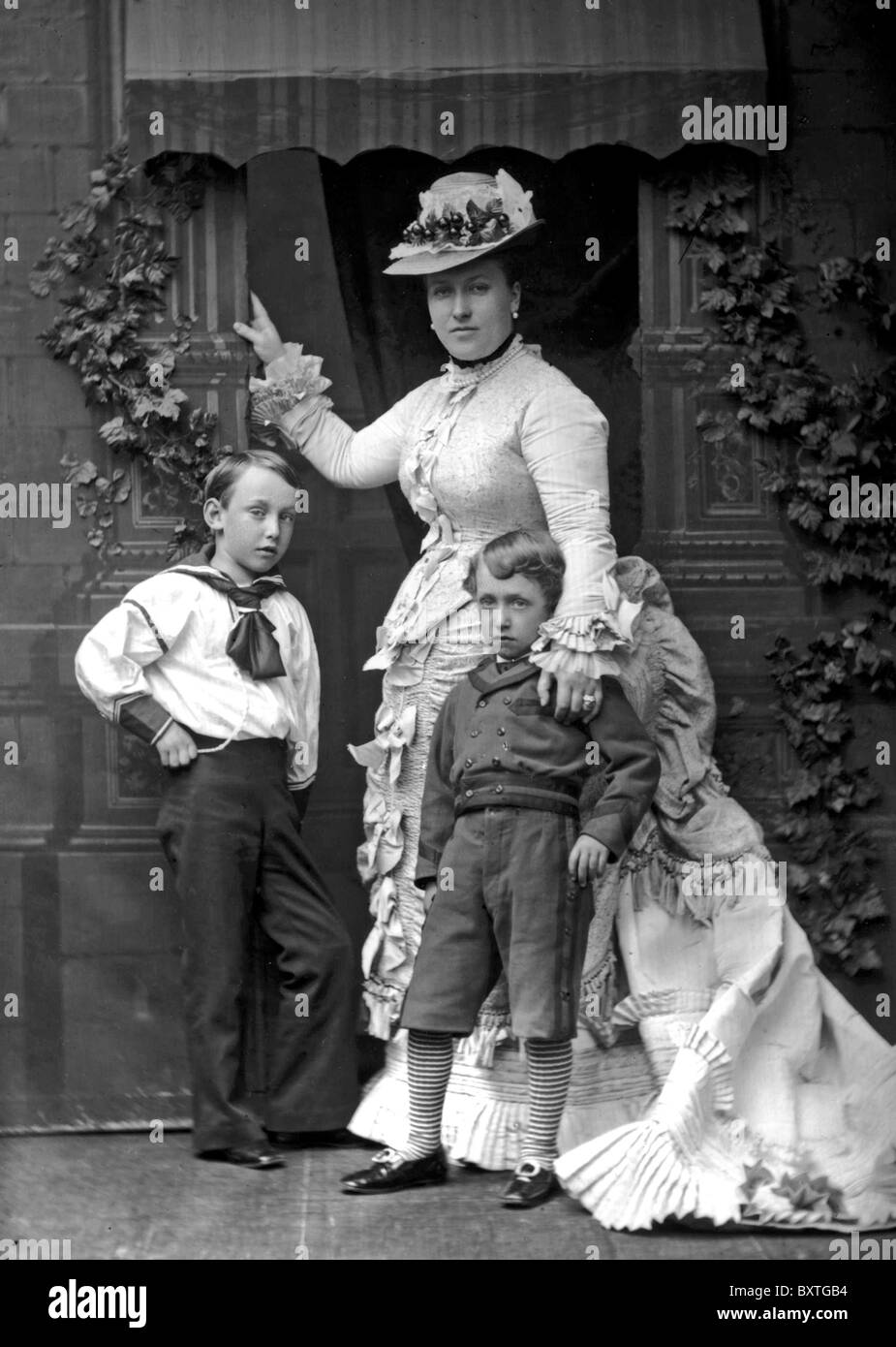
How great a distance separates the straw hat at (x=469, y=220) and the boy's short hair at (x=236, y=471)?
0.66 m

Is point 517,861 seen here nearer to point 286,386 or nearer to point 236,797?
point 236,797

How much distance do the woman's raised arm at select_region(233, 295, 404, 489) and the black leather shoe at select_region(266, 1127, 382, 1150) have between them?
1854mm

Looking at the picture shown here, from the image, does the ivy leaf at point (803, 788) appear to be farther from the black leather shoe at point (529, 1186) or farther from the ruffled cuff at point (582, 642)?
the black leather shoe at point (529, 1186)

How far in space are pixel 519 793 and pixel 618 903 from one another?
575mm

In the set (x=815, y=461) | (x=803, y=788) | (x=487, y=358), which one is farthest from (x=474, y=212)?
(x=803, y=788)

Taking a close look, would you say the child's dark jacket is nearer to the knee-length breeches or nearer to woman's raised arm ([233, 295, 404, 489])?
the knee-length breeches

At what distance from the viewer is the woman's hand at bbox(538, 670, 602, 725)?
5055 mm

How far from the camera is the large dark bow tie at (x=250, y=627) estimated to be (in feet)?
17.4

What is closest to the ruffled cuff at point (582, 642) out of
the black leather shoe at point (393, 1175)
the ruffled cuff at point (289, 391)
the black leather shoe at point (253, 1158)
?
the ruffled cuff at point (289, 391)

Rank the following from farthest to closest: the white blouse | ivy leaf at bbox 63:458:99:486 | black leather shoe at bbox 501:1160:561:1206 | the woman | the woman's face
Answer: ivy leaf at bbox 63:458:99:486, the woman's face, the white blouse, the woman, black leather shoe at bbox 501:1160:561:1206

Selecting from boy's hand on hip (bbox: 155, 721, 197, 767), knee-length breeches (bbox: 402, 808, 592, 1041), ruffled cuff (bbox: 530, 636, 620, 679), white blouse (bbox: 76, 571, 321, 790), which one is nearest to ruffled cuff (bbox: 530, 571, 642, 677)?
ruffled cuff (bbox: 530, 636, 620, 679)
